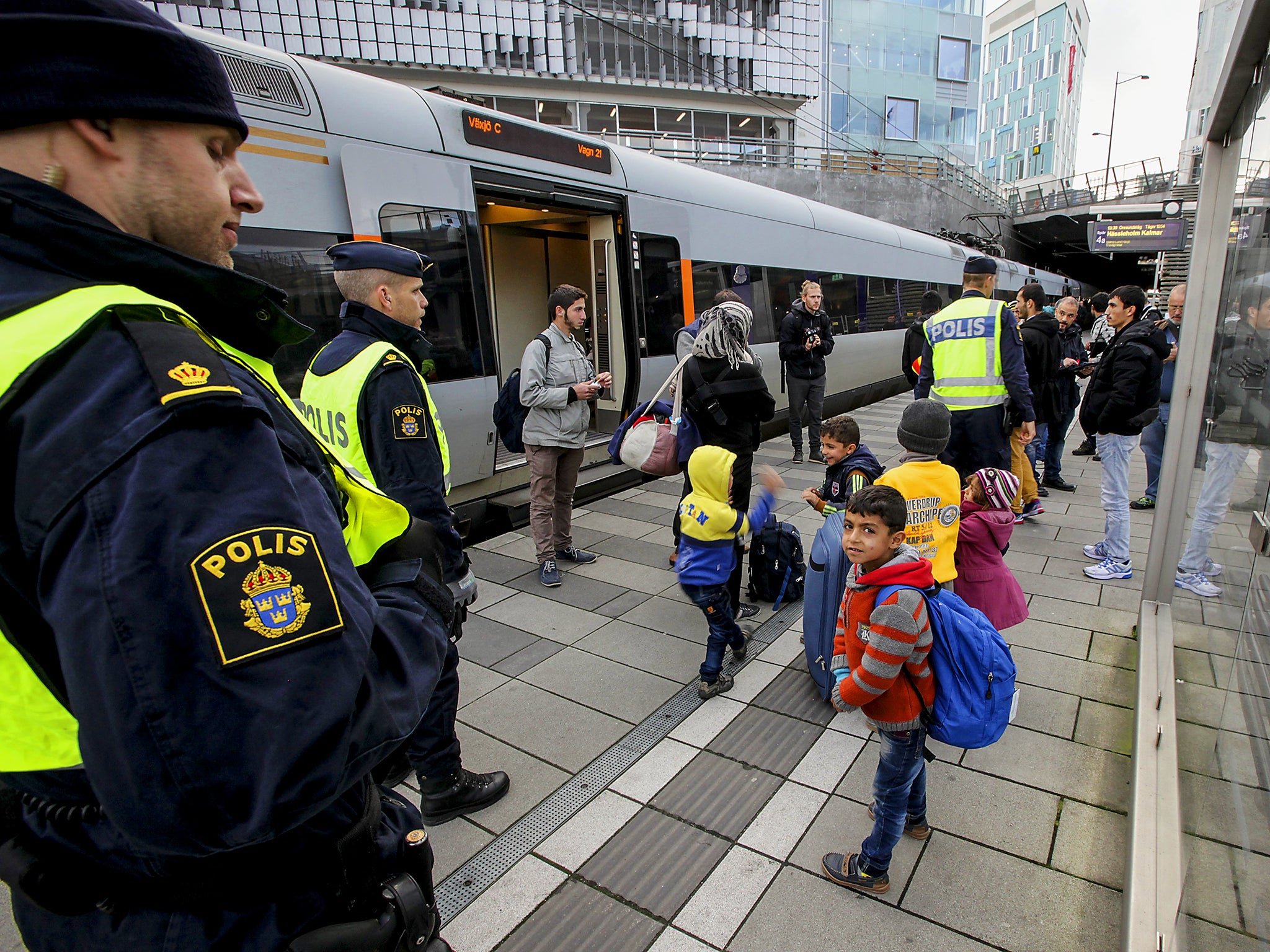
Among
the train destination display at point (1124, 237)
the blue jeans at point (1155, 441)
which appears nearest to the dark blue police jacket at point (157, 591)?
the blue jeans at point (1155, 441)

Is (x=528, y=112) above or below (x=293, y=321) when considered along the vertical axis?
above

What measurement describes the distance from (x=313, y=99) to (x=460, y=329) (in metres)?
1.63

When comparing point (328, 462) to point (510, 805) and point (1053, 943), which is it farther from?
point (1053, 943)

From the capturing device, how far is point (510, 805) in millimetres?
2627

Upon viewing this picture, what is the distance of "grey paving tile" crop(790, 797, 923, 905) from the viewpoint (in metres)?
2.27

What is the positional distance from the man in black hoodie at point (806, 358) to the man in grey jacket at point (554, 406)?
3763 millimetres

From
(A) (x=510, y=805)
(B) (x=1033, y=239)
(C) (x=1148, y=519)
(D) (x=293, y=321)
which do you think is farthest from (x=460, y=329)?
(B) (x=1033, y=239)

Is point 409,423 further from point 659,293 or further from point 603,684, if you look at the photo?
point 659,293

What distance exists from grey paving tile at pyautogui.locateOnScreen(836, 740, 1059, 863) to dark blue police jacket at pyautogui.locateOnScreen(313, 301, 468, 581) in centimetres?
181

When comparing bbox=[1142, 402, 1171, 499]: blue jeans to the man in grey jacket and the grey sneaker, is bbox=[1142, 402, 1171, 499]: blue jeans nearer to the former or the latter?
the man in grey jacket

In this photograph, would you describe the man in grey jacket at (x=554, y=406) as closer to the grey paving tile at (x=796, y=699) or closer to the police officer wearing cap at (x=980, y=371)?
the grey paving tile at (x=796, y=699)

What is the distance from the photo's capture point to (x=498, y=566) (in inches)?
197

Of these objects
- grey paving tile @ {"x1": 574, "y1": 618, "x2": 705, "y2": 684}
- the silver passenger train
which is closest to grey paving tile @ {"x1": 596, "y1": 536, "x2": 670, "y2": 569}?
the silver passenger train

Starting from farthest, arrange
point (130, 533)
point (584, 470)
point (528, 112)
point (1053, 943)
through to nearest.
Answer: point (528, 112) < point (584, 470) < point (1053, 943) < point (130, 533)
